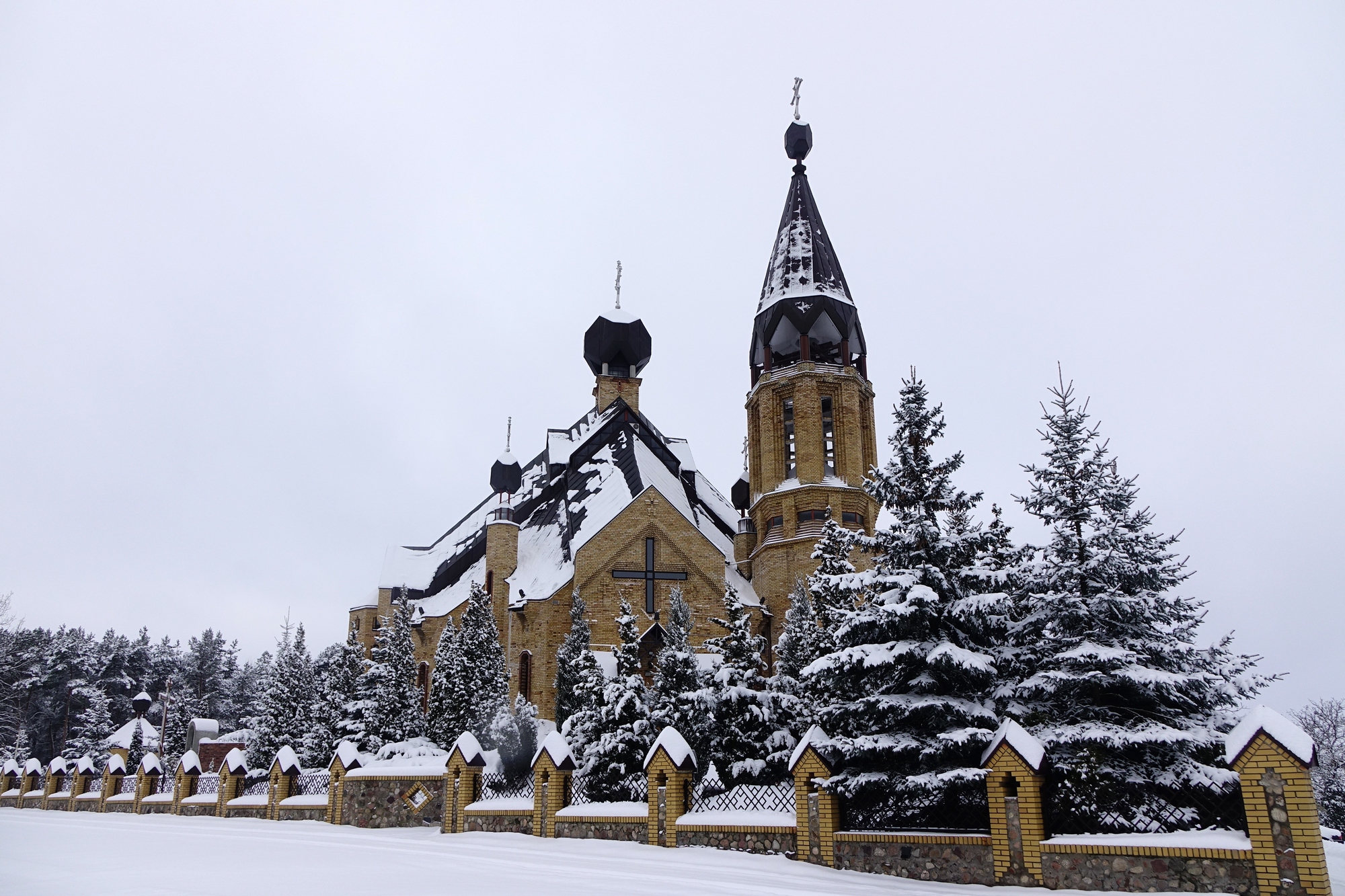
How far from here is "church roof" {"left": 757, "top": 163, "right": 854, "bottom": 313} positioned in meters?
30.2

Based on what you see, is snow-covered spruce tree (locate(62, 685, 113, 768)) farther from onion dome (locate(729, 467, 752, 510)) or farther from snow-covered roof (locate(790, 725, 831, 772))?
snow-covered roof (locate(790, 725, 831, 772))

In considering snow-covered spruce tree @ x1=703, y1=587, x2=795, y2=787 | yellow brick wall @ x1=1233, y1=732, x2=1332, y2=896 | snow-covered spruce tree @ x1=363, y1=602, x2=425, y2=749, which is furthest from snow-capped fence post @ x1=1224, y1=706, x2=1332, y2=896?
snow-covered spruce tree @ x1=363, y1=602, x2=425, y2=749

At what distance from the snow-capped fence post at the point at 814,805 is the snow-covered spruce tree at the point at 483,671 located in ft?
36.4

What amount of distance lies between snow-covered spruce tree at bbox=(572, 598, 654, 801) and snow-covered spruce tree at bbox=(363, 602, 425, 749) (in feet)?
23.9

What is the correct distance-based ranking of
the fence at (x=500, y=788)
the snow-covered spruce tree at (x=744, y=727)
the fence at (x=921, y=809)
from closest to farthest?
1. the fence at (x=921, y=809)
2. the snow-covered spruce tree at (x=744, y=727)
3. the fence at (x=500, y=788)

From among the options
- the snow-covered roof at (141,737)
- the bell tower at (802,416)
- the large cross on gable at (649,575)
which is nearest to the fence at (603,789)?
the large cross on gable at (649,575)

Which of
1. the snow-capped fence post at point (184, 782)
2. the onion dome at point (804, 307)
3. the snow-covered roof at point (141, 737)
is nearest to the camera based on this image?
the snow-capped fence post at point (184, 782)

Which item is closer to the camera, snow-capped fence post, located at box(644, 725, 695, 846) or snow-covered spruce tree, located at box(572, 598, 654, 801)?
snow-capped fence post, located at box(644, 725, 695, 846)

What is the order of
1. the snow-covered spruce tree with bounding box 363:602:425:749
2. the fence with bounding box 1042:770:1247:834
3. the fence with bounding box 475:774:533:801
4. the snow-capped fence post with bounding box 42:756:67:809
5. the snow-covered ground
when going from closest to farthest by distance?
the snow-covered ground
the fence with bounding box 1042:770:1247:834
the fence with bounding box 475:774:533:801
the snow-covered spruce tree with bounding box 363:602:425:749
the snow-capped fence post with bounding box 42:756:67:809

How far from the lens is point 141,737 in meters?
47.5

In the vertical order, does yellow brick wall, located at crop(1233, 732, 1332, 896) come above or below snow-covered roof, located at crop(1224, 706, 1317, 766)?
below

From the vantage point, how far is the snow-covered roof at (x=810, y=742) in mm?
12352

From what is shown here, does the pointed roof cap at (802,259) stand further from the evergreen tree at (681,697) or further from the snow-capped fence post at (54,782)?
the snow-capped fence post at (54,782)

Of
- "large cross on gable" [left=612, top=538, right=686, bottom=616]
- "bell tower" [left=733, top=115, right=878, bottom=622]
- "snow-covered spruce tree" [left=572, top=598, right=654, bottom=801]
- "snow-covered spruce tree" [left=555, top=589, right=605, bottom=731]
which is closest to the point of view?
"snow-covered spruce tree" [left=572, top=598, right=654, bottom=801]
